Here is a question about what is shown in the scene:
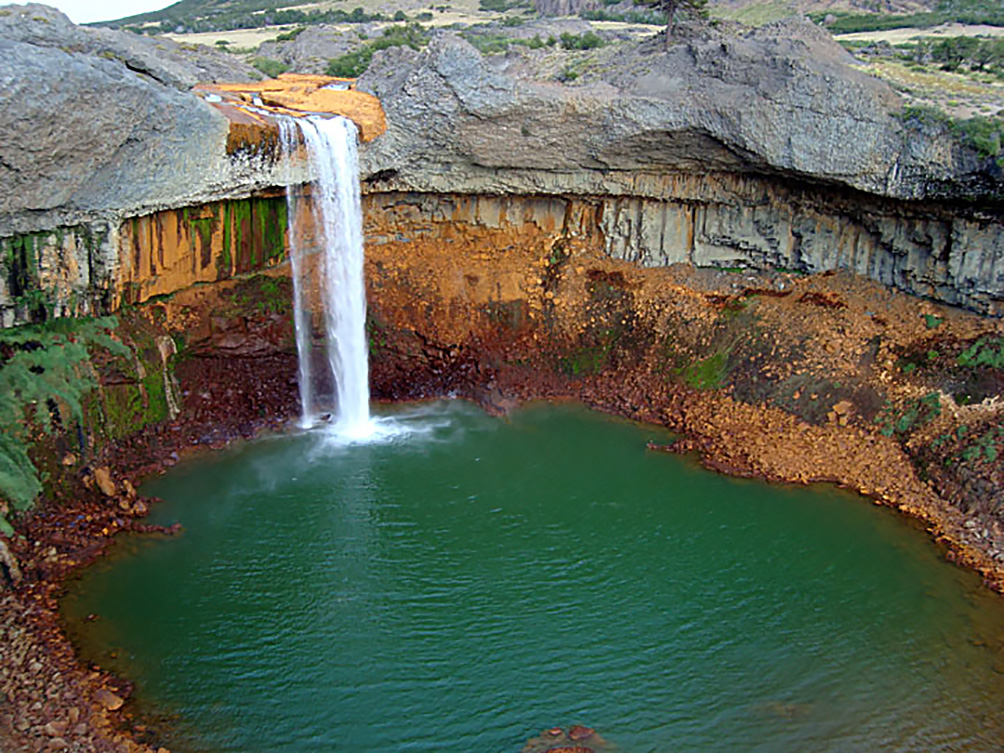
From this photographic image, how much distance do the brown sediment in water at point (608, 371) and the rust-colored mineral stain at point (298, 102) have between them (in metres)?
3.99

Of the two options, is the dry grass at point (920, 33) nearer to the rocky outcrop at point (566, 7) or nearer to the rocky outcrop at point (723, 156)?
the rocky outcrop at point (723, 156)

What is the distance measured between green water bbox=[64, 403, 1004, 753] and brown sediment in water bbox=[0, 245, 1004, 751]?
0.92 meters

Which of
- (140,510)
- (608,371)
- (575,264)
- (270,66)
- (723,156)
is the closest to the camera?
(140,510)

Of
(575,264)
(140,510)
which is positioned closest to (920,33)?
(575,264)

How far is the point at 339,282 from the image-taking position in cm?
2330

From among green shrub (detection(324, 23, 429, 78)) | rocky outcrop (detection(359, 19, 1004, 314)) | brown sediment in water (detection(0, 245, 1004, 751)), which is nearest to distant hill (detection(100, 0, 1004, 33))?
green shrub (detection(324, 23, 429, 78))

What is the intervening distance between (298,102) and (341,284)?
201 inches

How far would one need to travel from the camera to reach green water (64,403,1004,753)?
13.3 meters

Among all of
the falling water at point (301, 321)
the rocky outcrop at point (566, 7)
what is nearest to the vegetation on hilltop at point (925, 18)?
the rocky outcrop at point (566, 7)

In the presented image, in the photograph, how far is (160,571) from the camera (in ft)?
54.0

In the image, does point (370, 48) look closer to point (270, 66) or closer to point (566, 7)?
point (270, 66)

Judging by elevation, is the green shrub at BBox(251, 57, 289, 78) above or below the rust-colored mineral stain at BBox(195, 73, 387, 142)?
above

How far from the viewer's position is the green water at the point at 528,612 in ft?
43.5

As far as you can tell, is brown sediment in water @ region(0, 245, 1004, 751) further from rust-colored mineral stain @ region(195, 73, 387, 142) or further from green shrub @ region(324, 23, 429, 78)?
green shrub @ region(324, 23, 429, 78)
